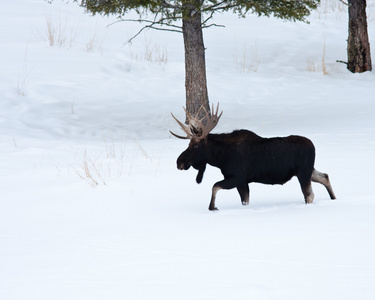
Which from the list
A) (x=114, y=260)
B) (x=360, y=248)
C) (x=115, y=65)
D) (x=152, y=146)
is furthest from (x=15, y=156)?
(x=115, y=65)

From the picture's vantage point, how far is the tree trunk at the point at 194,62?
38.7ft

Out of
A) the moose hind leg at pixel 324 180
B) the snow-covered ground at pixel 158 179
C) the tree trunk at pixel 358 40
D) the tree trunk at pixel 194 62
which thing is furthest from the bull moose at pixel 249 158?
the tree trunk at pixel 358 40

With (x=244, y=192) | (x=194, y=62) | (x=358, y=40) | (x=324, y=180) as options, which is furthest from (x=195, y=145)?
(x=358, y=40)

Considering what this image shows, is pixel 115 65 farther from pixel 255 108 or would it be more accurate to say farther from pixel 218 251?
pixel 218 251

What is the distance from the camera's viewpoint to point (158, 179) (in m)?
7.29

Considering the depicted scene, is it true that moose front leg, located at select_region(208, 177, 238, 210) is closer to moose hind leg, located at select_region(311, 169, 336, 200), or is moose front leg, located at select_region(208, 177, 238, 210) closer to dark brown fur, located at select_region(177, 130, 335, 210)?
dark brown fur, located at select_region(177, 130, 335, 210)

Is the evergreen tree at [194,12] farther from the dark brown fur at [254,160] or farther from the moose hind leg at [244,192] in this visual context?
the moose hind leg at [244,192]

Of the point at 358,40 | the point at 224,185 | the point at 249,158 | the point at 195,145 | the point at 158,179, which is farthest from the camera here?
the point at 358,40

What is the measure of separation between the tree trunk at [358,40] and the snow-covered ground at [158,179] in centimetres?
46

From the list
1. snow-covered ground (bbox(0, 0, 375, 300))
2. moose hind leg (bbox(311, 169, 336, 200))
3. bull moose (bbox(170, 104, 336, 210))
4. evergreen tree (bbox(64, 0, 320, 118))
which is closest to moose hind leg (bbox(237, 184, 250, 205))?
bull moose (bbox(170, 104, 336, 210))

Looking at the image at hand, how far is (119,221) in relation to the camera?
5.38 m

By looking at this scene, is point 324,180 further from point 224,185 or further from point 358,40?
point 358,40

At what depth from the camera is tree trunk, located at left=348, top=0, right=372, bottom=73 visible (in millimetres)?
16969

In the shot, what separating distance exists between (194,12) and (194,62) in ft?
3.80
